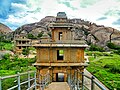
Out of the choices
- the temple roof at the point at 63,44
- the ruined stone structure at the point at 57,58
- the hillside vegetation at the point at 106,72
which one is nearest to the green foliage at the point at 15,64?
the hillside vegetation at the point at 106,72

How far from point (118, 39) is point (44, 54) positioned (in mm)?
55956

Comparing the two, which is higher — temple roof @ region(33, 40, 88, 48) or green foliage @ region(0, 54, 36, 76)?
temple roof @ region(33, 40, 88, 48)

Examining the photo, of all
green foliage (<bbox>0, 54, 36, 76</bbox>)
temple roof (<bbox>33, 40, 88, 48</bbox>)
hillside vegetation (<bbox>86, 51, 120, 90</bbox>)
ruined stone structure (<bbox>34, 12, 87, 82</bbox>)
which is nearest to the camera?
temple roof (<bbox>33, 40, 88, 48</bbox>)

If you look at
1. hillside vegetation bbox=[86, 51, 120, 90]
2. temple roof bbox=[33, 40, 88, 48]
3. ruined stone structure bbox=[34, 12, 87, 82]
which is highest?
temple roof bbox=[33, 40, 88, 48]

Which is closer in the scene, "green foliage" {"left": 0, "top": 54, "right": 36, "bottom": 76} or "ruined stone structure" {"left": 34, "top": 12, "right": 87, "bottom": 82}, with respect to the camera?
"ruined stone structure" {"left": 34, "top": 12, "right": 87, "bottom": 82}

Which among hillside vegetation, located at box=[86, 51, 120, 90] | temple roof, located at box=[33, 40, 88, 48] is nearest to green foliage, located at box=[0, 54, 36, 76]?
hillside vegetation, located at box=[86, 51, 120, 90]

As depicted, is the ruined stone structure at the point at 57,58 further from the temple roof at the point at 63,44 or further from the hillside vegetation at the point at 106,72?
the hillside vegetation at the point at 106,72

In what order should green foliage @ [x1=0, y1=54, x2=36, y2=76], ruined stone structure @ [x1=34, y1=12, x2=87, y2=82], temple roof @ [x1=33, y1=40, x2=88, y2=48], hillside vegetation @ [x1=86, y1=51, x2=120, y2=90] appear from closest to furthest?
temple roof @ [x1=33, y1=40, x2=88, y2=48], ruined stone structure @ [x1=34, y1=12, x2=87, y2=82], hillside vegetation @ [x1=86, y1=51, x2=120, y2=90], green foliage @ [x1=0, y1=54, x2=36, y2=76]

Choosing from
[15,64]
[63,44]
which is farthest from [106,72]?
[63,44]

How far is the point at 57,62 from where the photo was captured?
18.5m

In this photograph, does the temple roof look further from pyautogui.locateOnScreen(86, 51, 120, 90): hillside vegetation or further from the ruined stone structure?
pyautogui.locateOnScreen(86, 51, 120, 90): hillside vegetation

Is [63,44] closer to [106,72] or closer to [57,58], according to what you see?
[57,58]

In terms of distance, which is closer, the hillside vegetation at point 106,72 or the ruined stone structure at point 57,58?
the ruined stone structure at point 57,58

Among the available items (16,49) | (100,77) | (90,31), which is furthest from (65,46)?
(90,31)
